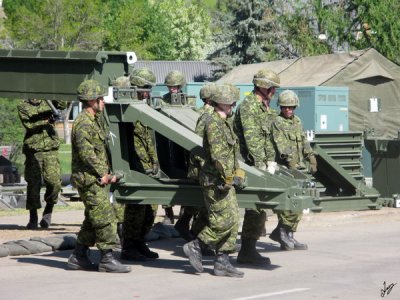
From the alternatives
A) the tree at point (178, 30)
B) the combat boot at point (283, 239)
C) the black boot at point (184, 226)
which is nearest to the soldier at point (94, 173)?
the combat boot at point (283, 239)

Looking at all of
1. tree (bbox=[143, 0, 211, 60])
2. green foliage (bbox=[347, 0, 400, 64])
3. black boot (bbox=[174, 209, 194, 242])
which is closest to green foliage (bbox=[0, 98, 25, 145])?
green foliage (bbox=[347, 0, 400, 64])

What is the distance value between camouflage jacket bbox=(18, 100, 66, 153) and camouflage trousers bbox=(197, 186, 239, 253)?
4.31m

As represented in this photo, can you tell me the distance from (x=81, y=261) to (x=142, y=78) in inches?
97.6

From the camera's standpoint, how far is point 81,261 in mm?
11242

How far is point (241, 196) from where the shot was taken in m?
11.2

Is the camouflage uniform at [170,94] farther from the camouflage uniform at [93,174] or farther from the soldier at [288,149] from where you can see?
the camouflage uniform at [93,174]

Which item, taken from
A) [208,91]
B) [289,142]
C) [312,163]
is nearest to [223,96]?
[208,91]

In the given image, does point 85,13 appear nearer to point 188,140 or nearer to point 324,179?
point 324,179

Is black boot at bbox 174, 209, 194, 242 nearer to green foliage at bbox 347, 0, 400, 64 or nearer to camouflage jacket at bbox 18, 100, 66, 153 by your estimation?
camouflage jacket at bbox 18, 100, 66, 153

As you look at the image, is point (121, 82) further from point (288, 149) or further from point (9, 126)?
point (9, 126)

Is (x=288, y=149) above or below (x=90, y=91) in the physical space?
below

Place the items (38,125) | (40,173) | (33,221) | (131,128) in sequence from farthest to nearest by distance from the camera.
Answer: (33,221), (40,173), (38,125), (131,128)

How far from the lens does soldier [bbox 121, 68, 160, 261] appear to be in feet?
39.1

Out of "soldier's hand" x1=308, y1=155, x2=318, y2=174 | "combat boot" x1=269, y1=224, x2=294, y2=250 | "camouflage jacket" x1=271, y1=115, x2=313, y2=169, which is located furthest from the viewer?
"soldier's hand" x1=308, y1=155, x2=318, y2=174
